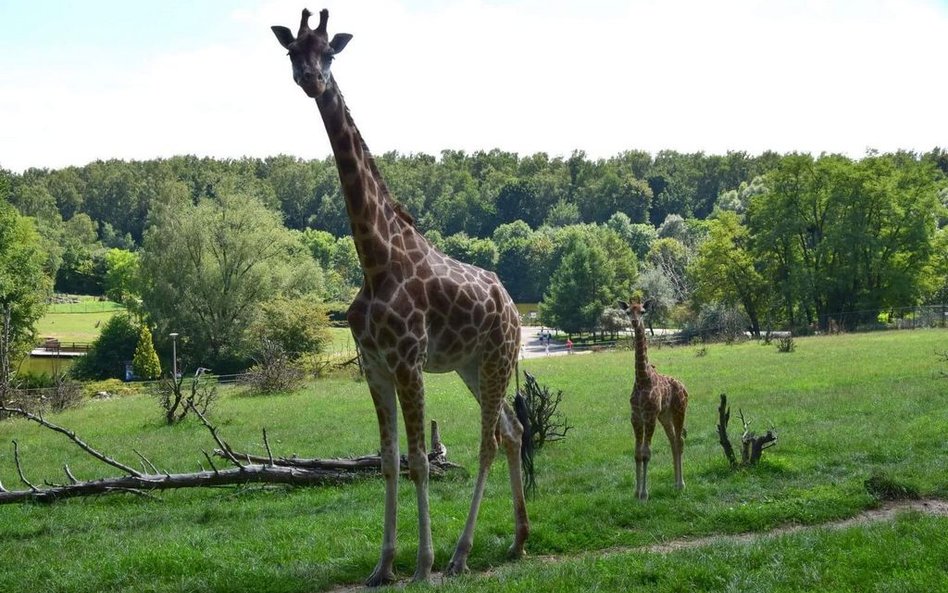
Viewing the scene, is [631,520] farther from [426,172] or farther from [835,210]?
[426,172]

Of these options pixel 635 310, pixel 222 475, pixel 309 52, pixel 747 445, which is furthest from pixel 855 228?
pixel 309 52

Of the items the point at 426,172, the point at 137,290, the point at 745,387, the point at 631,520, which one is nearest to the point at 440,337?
the point at 631,520

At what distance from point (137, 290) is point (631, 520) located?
2089 inches

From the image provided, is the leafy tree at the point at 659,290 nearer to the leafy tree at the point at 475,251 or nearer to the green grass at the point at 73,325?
the leafy tree at the point at 475,251

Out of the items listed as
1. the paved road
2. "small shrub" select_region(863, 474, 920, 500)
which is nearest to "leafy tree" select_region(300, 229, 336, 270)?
the paved road

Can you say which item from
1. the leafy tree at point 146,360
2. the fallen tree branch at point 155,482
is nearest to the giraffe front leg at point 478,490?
the fallen tree branch at point 155,482

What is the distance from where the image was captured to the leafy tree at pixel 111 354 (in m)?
55.9

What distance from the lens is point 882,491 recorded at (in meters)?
11.5

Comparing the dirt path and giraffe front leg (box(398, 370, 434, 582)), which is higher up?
giraffe front leg (box(398, 370, 434, 582))

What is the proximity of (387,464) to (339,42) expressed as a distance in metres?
4.15

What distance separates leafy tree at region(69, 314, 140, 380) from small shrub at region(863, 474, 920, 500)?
52.6m

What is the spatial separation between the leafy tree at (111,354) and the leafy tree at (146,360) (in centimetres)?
619

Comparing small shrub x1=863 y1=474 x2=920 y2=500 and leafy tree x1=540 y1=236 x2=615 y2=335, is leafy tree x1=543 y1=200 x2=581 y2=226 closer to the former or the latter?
leafy tree x1=540 y1=236 x2=615 y2=335

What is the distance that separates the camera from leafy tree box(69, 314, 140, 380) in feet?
183
